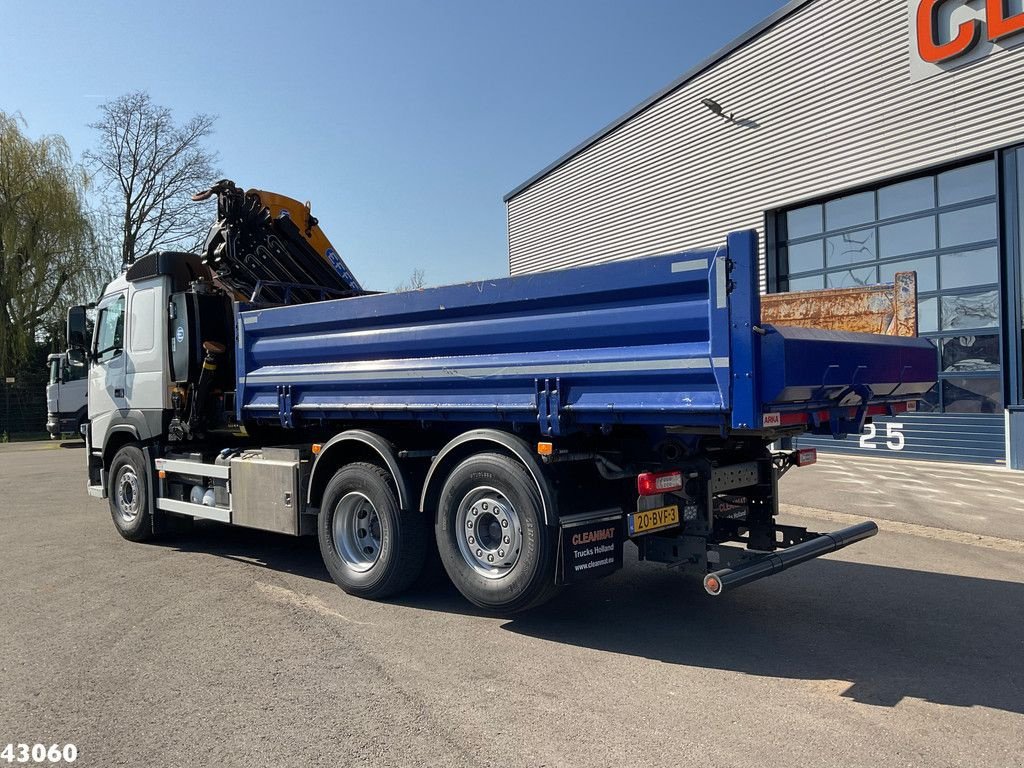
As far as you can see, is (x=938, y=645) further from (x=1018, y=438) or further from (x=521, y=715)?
(x=1018, y=438)

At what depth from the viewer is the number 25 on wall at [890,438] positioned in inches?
586

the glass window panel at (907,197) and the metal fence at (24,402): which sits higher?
the glass window panel at (907,197)

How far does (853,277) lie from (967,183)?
2671 millimetres

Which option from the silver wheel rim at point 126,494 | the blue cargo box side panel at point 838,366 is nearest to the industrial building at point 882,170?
the blue cargo box side panel at point 838,366

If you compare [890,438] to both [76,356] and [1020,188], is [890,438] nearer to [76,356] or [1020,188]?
[1020,188]

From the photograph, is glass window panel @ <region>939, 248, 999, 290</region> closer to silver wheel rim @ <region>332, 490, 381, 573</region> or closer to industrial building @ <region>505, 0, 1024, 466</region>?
industrial building @ <region>505, 0, 1024, 466</region>

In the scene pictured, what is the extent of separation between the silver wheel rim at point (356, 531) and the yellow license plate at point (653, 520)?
87.6 inches

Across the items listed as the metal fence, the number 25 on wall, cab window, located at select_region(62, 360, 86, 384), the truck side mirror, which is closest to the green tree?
the metal fence

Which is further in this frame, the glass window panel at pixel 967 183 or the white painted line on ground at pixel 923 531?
the glass window panel at pixel 967 183

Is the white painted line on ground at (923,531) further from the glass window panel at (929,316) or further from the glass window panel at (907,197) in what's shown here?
the glass window panel at (907,197)

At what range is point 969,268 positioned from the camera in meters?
13.5

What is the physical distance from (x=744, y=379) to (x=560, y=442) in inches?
53.7

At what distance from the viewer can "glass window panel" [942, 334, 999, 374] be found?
43.4 feet

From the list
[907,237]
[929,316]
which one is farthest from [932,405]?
[907,237]
